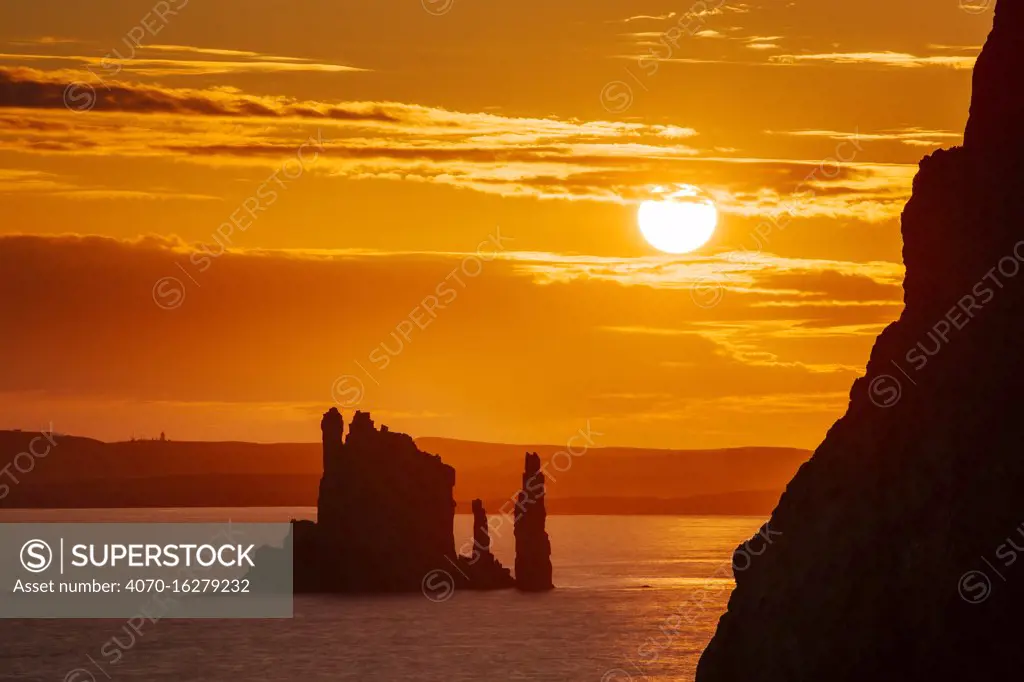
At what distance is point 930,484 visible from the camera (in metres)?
46.3

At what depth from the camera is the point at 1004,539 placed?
146ft

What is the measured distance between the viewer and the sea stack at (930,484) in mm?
44781

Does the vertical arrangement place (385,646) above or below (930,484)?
above

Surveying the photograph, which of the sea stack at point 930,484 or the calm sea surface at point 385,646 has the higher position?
the calm sea surface at point 385,646

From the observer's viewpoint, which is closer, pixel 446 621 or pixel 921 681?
pixel 921 681

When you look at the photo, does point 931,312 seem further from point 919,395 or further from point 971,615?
point 971,615

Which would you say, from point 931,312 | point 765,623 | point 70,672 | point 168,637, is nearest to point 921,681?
point 765,623

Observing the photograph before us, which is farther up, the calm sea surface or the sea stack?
the calm sea surface

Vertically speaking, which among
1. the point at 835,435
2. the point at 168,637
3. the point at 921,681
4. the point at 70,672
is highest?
the point at 168,637

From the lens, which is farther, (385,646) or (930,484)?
(385,646)

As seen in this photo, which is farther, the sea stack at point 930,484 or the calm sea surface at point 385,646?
the calm sea surface at point 385,646

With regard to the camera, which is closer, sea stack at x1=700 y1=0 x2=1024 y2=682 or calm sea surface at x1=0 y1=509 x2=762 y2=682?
sea stack at x1=700 y1=0 x2=1024 y2=682

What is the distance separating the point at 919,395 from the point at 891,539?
14.2 ft

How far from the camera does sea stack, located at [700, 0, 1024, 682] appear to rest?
147ft
